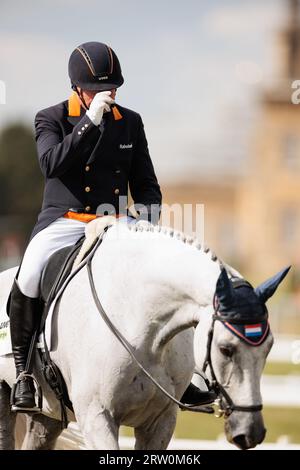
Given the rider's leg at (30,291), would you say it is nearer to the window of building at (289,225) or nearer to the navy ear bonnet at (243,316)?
the navy ear bonnet at (243,316)

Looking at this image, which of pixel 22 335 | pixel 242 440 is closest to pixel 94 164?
pixel 22 335

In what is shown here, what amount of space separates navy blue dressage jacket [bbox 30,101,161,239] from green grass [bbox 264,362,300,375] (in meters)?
11.1

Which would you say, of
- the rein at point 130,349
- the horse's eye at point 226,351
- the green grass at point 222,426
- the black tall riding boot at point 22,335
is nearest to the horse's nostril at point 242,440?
the horse's eye at point 226,351

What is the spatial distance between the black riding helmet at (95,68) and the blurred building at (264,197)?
63027mm

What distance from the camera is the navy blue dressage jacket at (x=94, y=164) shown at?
→ 5441 mm

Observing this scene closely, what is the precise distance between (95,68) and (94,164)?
0.54 metres

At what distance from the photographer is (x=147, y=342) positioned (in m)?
4.97

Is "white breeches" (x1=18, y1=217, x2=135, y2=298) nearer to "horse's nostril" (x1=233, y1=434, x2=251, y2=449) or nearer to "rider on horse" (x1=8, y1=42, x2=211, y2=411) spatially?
"rider on horse" (x1=8, y1=42, x2=211, y2=411)

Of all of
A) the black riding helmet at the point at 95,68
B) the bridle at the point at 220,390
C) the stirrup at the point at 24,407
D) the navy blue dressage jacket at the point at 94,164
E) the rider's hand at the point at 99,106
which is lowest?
the stirrup at the point at 24,407

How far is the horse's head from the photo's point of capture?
4.43 m

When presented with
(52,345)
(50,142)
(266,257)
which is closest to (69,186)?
(50,142)

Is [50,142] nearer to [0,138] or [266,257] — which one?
[266,257]

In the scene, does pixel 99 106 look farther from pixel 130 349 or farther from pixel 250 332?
pixel 250 332

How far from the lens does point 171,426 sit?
209 inches
